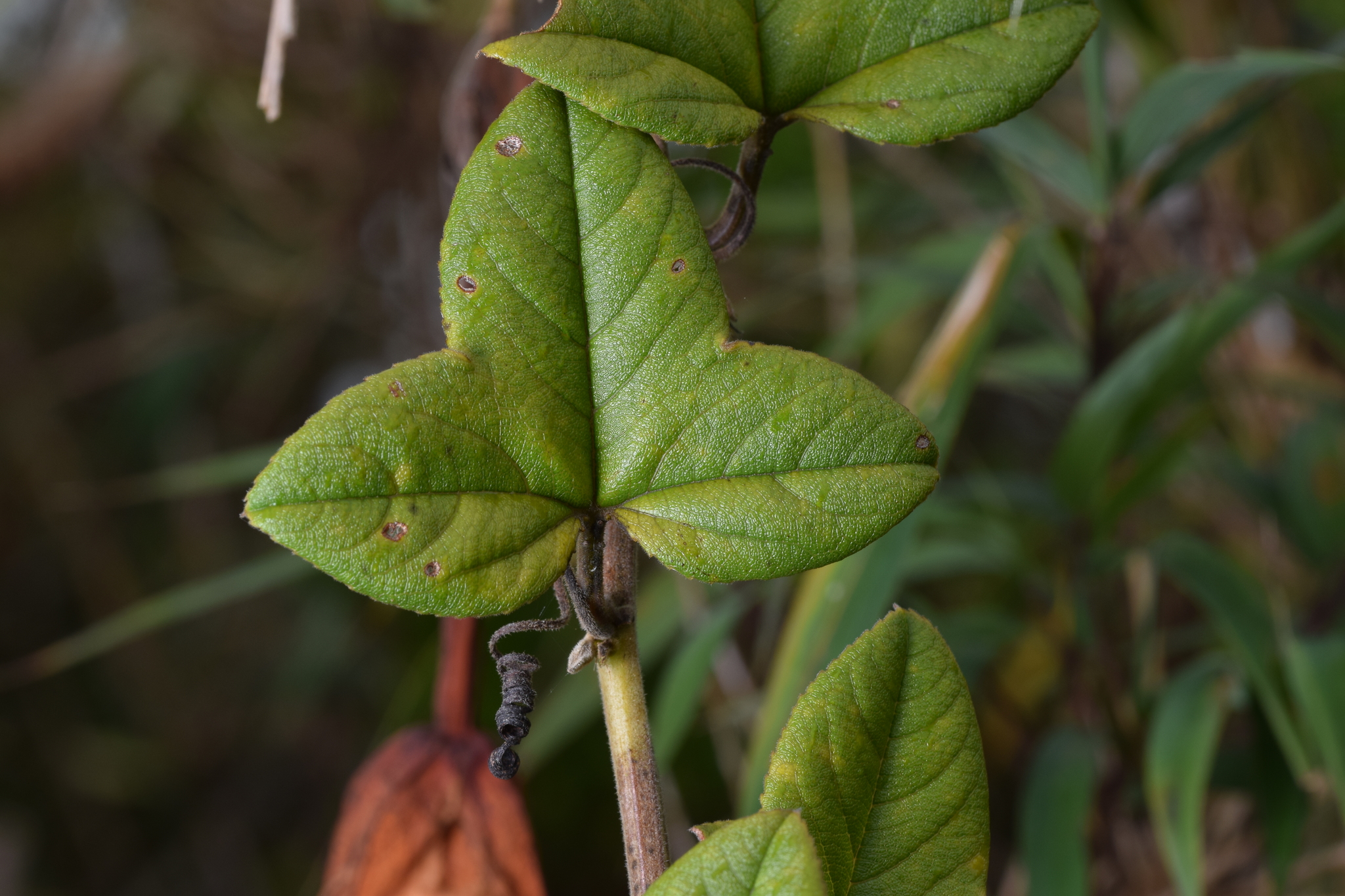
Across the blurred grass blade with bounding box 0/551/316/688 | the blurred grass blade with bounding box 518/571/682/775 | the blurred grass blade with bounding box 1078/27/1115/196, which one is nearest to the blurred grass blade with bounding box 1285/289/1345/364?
the blurred grass blade with bounding box 1078/27/1115/196

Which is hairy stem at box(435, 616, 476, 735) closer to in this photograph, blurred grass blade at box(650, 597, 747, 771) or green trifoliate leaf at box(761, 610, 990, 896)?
green trifoliate leaf at box(761, 610, 990, 896)

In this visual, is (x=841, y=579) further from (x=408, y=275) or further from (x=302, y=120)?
(x=302, y=120)

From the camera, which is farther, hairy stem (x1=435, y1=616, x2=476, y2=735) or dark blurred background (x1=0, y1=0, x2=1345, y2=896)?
dark blurred background (x1=0, y1=0, x2=1345, y2=896)

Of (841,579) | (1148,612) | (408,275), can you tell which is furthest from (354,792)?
(408,275)

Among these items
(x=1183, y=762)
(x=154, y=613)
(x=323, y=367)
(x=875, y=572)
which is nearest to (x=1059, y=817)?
(x=1183, y=762)

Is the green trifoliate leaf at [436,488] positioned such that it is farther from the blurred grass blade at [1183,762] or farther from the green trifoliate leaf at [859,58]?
the blurred grass blade at [1183,762]

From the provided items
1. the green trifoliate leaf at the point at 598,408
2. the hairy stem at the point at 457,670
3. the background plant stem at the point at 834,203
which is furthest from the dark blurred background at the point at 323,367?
the green trifoliate leaf at the point at 598,408

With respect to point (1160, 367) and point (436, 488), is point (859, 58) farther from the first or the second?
point (1160, 367)
